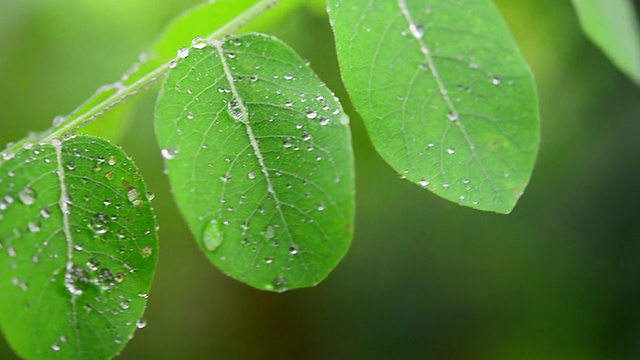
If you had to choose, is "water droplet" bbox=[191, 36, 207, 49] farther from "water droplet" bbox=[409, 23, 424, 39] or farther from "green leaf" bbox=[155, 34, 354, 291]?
"water droplet" bbox=[409, 23, 424, 39]

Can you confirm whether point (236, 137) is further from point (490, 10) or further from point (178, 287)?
point (178, 287)

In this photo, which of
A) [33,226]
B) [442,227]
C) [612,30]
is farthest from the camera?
[442,227]

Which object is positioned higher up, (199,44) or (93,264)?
(199,44)

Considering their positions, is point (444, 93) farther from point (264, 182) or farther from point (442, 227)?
point (442, 227)

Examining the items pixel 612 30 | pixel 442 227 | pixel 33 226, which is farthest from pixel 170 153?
pixel 442 227

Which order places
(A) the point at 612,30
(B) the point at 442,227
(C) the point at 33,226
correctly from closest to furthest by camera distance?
(C) the point at 33,226 < (A) the point at 612,30 < (B) the point at 442,227

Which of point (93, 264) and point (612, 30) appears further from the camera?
point (612, 30)
